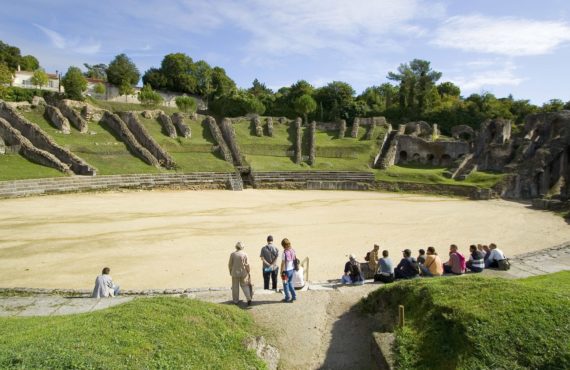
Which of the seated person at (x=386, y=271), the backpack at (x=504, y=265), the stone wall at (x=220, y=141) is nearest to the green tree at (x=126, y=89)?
the stone wall at (x=220, y=141)

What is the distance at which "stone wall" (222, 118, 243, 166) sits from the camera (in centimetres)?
4653

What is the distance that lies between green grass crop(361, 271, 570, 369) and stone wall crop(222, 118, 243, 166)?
37.7 m

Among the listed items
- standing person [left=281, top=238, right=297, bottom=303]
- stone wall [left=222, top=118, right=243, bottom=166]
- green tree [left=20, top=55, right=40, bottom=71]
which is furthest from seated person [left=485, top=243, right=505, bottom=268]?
green tree [left=20, top=55, right=40, bottom=71]

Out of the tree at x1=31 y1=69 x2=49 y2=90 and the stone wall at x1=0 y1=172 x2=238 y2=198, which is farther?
the tree at x1=31 y1=69 x2=49 y2=90

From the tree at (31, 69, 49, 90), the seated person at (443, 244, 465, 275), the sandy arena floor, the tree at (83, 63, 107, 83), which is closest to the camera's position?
the seated person at (443, 244, 465, 275)

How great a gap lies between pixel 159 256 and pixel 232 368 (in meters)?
11.1

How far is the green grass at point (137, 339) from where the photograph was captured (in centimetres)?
644

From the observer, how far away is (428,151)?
52000mm

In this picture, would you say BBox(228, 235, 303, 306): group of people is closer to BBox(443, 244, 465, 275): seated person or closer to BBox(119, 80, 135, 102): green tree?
BBox(443, 244, 465, 275): seated person

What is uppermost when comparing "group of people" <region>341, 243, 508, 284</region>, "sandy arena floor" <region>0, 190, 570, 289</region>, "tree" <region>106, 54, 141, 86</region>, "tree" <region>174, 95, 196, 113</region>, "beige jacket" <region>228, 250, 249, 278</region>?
"tree" <region>106, 54, 141, 86</region>

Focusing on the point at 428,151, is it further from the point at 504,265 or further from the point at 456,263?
the point at 456,263

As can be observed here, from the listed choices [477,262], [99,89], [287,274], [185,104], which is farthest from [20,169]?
[99,89]

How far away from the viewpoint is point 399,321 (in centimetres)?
897

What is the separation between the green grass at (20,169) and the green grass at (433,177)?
31078 mm
